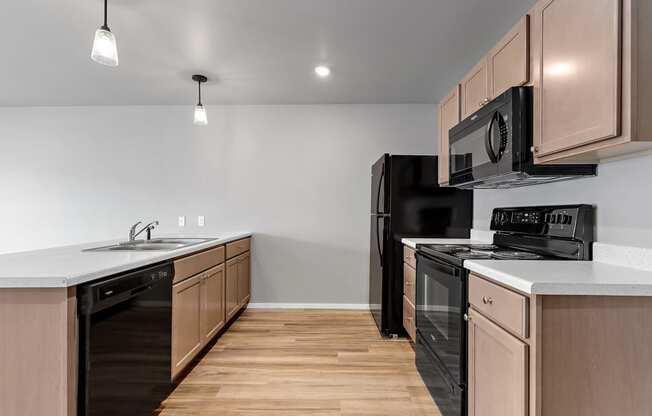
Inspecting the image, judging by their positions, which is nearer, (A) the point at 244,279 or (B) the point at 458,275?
(B) the point at 458,275

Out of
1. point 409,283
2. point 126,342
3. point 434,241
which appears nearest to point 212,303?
point 126,342

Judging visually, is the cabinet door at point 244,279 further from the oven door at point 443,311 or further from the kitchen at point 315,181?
the oven door at point 443,311

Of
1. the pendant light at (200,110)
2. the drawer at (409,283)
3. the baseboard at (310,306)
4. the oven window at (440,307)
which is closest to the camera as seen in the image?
the oven window at (440,307)

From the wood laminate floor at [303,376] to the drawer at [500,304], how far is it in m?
0.89

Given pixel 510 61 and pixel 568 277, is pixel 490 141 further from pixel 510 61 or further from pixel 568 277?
pixel 568 277

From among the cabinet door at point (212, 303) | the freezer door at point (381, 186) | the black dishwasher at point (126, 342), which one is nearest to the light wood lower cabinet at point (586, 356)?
the black dishwasher at point (126, 342)

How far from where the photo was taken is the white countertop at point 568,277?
3.59 ft

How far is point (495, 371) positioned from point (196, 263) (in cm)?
189

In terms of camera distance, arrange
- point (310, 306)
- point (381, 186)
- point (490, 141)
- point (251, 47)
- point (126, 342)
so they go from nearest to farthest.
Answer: point (126, 342) → point (490, 141) → point (251, 47) → point (381, 186) → point (310, 306)

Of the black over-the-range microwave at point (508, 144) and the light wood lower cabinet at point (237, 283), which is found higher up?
the black over-the-range microwave at point (508, 144)

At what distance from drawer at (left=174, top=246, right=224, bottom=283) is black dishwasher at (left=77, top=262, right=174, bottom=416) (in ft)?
0.37

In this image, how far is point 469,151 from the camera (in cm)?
215

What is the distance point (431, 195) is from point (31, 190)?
4456mm

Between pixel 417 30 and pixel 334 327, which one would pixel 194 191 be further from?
pixel 417 30
